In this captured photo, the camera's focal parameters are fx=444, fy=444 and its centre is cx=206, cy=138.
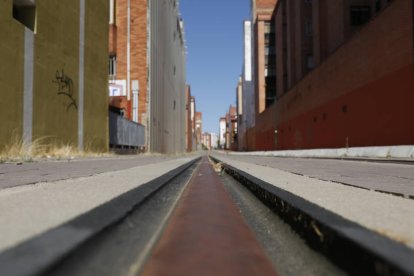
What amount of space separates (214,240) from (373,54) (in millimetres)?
19893

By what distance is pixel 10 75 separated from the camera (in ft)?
44.7

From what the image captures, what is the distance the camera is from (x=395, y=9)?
1744 centimetres

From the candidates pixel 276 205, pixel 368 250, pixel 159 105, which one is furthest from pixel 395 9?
pixel 159 105

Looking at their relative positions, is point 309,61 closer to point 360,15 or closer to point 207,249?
point 360,15

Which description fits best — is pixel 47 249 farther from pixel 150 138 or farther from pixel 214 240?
pixel 150 138

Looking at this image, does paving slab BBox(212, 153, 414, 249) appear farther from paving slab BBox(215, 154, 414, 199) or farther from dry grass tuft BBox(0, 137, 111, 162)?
dry grass tuft BBox(0, 137, 111, 162)

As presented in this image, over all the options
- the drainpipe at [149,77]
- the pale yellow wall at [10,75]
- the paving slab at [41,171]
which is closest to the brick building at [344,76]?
the paving slab at [41,171]

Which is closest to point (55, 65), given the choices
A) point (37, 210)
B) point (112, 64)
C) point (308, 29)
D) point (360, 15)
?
point (37, 210)

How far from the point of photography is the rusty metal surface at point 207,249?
1.33m

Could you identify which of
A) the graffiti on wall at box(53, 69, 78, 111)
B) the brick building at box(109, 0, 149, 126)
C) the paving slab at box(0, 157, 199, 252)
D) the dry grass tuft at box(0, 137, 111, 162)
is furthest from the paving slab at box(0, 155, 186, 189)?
the brick building at box(109, 0, 149, 126)

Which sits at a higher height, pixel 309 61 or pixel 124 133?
pixel 309 61

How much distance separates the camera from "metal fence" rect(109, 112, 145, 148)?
1072 inches

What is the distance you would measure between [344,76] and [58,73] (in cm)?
1476

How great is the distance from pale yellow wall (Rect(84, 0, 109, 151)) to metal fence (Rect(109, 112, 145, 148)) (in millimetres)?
2605
